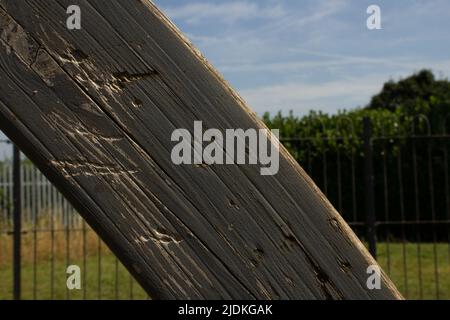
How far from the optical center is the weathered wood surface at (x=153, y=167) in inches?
29.8

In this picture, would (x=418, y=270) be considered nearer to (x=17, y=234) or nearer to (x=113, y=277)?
(x=113, y=277)

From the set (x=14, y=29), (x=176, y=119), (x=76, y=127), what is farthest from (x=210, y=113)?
(x=14, y=29)

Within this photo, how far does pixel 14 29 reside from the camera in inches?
30.9

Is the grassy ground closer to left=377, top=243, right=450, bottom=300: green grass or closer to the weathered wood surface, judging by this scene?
left=377, top=243, right=450, bottom=300: green grass

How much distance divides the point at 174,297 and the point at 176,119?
0.22 metres

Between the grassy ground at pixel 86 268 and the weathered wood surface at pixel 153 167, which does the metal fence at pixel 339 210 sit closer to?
the grassy ground at pixel 86 268
